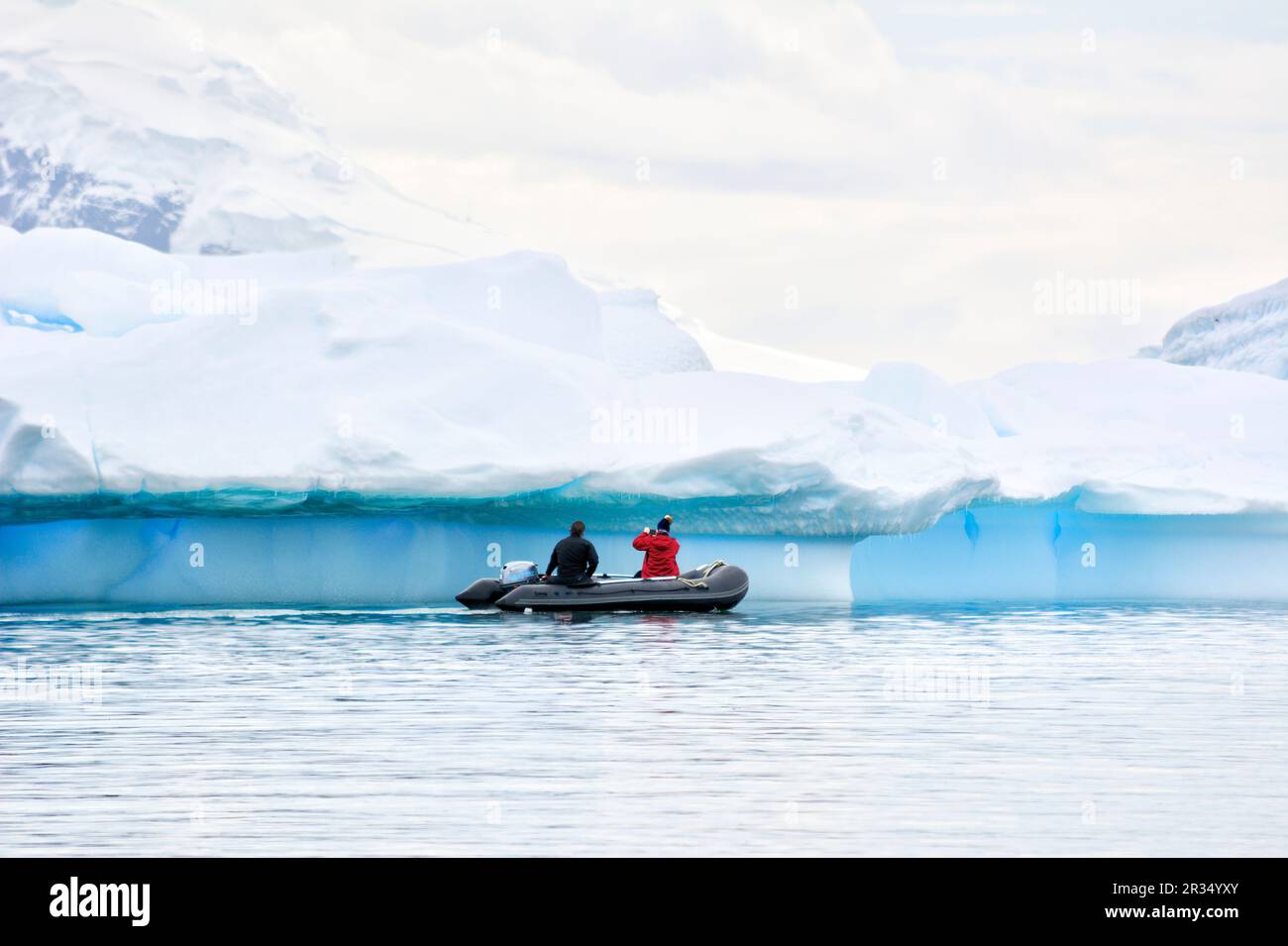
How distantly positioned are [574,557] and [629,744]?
8.54 m

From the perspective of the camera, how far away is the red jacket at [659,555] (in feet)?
55.9

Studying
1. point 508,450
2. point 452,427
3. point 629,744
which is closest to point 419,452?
point 452,427

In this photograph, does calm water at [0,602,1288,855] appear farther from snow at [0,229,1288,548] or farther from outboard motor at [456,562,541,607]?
snow at [0,229,1288,548]

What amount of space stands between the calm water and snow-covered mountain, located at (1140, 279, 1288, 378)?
994 inches

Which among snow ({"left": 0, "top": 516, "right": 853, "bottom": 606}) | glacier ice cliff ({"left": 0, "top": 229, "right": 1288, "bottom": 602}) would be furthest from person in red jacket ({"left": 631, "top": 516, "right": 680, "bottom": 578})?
snow ({"left": 0, "top": 516, "right": 853, "bottom": 606})

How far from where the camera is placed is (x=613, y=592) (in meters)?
16.8

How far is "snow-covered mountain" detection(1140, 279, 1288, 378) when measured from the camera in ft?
123

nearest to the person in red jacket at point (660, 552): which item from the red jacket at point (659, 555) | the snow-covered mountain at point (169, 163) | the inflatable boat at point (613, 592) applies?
the red jacket at point (659, 555)

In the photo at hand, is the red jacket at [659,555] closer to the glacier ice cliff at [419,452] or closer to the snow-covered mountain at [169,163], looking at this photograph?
the glacier ice cliff at [419,452]

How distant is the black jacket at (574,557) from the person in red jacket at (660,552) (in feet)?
2.22

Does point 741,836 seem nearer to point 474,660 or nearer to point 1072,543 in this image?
point 474,660

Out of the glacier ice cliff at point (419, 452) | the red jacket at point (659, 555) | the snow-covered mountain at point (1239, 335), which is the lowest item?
the red jacket at point (659, 555)

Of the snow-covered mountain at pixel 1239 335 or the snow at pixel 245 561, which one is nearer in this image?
the snow at pixel 245 561
